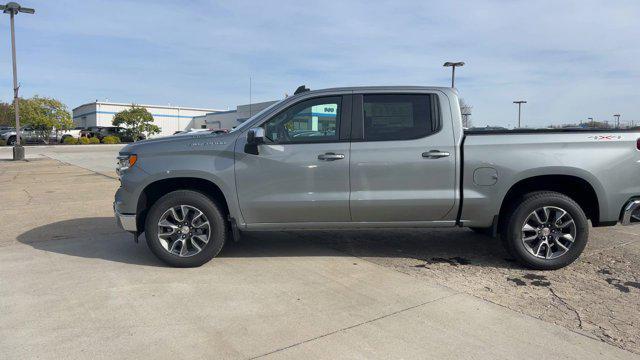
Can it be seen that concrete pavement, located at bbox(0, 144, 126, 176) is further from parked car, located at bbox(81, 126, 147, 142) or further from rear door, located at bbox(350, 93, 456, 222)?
parked car, located at bbox(81, 126, 147, 142)

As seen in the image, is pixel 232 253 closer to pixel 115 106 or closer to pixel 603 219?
pixel 603 219

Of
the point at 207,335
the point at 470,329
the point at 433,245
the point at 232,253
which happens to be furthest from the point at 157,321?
the point at 433,245

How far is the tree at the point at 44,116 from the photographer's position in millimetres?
45000

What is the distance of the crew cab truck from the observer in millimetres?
4836

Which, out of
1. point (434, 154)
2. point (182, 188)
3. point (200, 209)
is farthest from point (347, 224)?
point (182, 188)

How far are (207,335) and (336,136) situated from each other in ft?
7.90

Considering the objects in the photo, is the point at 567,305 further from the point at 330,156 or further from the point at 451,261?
the point at 330,156

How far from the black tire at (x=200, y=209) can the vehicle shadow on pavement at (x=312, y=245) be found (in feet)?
1.00

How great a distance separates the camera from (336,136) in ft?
16.3

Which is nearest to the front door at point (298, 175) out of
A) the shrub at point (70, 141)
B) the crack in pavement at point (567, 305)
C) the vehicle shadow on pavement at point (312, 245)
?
the vehicle shadow on pavement at point (312, 245)

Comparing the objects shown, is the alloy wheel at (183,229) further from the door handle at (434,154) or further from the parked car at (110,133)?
the parked car at (110,133)

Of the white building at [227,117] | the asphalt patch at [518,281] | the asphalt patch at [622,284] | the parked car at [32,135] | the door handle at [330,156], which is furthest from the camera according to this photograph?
the white building at [227,117]

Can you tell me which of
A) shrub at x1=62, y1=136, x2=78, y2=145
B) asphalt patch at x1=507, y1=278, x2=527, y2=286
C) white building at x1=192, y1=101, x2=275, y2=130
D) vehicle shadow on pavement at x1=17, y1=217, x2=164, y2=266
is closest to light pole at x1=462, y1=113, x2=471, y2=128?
asphalt patch at x1=507, y1=278, x2=527, y2=286

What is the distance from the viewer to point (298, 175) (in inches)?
193
